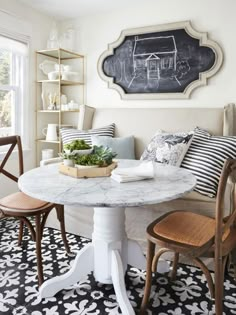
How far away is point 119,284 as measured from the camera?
1.67 metres

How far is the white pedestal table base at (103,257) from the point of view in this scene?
1.73 m

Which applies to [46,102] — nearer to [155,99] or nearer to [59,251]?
[155,99]

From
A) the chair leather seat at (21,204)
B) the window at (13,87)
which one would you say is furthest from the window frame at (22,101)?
the chair leather seat at (21,204)

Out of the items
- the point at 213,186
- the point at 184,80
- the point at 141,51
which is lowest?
the point at 213,186

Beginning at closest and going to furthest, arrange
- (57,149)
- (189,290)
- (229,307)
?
1. (229,307)
2. (189,290)
3. (57,149)

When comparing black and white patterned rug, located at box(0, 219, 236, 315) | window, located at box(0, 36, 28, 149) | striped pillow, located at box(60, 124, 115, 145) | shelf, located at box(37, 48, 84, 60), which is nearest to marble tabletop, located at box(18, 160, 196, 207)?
black and white patterned rug, located at box(0, 219, 236, 315)

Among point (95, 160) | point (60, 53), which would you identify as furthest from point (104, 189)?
point (60, 53)

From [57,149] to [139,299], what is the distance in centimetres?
250

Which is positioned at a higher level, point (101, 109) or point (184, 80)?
point (184, 80)

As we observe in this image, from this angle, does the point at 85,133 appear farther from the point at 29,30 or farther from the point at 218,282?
the point at 218,282

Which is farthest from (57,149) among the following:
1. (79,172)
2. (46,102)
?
(79,172)

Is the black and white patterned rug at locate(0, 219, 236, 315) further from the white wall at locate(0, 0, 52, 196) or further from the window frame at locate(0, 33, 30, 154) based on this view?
the window frame at locate(0, 33, 30, 154)

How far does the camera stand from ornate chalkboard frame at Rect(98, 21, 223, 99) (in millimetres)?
3047

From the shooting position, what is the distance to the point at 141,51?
10.9 ft
